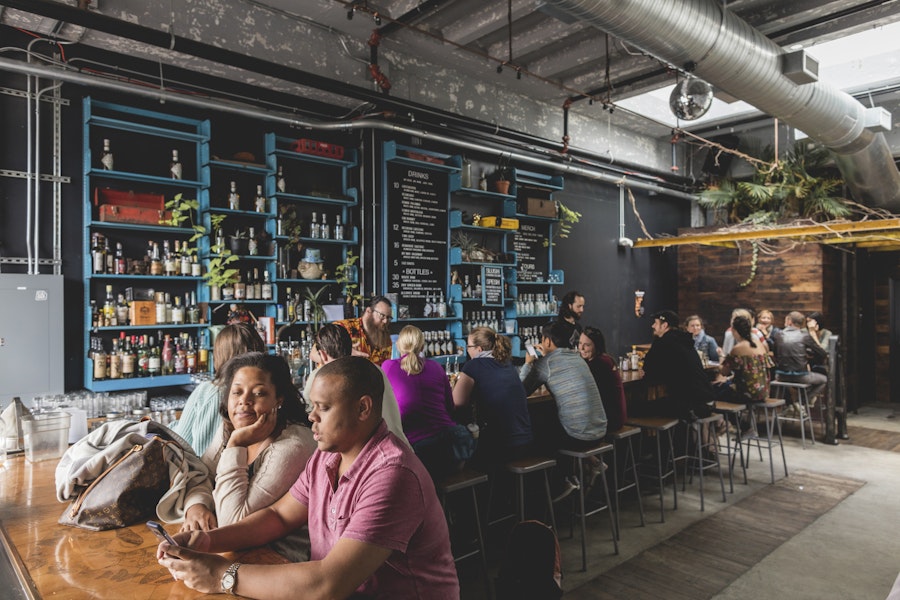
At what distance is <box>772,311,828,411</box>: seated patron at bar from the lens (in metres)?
7.19

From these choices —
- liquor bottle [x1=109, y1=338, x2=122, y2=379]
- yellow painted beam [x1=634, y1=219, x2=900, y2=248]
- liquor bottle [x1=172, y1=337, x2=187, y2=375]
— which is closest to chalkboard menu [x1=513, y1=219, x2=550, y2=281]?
yellow painted beam [x1=634, y1=219, x2=900, y2=248]

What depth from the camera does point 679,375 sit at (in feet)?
15.9

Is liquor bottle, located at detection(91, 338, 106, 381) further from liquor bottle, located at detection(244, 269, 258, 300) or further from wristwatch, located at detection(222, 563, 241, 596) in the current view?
wristwatch, located at detection(222, 563, 241, 596)

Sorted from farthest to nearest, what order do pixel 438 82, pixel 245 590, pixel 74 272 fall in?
pixel 438 82
pixel 74 272
pixel 245 590

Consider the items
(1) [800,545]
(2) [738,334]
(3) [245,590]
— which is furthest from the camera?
(2) [738,334]

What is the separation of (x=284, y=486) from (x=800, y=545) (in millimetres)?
3825

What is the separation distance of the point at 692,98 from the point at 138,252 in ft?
15.5

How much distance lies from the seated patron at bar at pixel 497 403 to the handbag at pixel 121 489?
2.11m

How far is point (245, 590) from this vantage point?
1443 mm

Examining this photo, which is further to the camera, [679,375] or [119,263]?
[679,375]

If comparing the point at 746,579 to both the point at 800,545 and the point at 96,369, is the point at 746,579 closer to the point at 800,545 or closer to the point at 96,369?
the point at 800,545

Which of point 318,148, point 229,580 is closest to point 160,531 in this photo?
point 229,580

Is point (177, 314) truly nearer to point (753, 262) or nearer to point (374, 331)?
Result: point (374, 331)

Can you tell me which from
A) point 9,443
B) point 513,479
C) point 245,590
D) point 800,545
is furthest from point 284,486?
point 800,545
